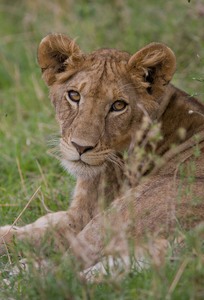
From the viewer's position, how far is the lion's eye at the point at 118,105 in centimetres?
553

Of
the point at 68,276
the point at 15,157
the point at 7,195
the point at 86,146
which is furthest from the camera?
the point at 15,157

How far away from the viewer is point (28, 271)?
4508mm

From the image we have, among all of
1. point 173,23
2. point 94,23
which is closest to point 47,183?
point 173,23

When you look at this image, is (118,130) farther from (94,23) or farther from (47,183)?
(94,23)

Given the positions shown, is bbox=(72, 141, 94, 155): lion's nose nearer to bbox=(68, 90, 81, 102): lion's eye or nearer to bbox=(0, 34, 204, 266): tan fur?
bbox=(0, 34, 204, 266): tan fur

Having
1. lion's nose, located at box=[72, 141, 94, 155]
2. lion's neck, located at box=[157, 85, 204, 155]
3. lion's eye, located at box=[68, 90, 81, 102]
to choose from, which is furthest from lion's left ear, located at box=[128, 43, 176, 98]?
lion's nose, located at box=[72, 141, 94, 155]

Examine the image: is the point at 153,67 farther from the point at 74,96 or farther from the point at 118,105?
the point at 74,96

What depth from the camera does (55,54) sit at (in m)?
5.93

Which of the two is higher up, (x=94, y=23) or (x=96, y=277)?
(x=94, y=23)

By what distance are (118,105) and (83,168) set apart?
463mm

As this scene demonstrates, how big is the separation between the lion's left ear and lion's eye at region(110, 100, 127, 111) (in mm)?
187

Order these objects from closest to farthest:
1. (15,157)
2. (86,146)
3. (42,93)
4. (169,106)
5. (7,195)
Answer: (86,146) → (169,106) → (7,195) → (15,157) → (42,93)

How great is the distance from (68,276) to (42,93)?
→ 4.88m

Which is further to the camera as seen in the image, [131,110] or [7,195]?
[7,195]
